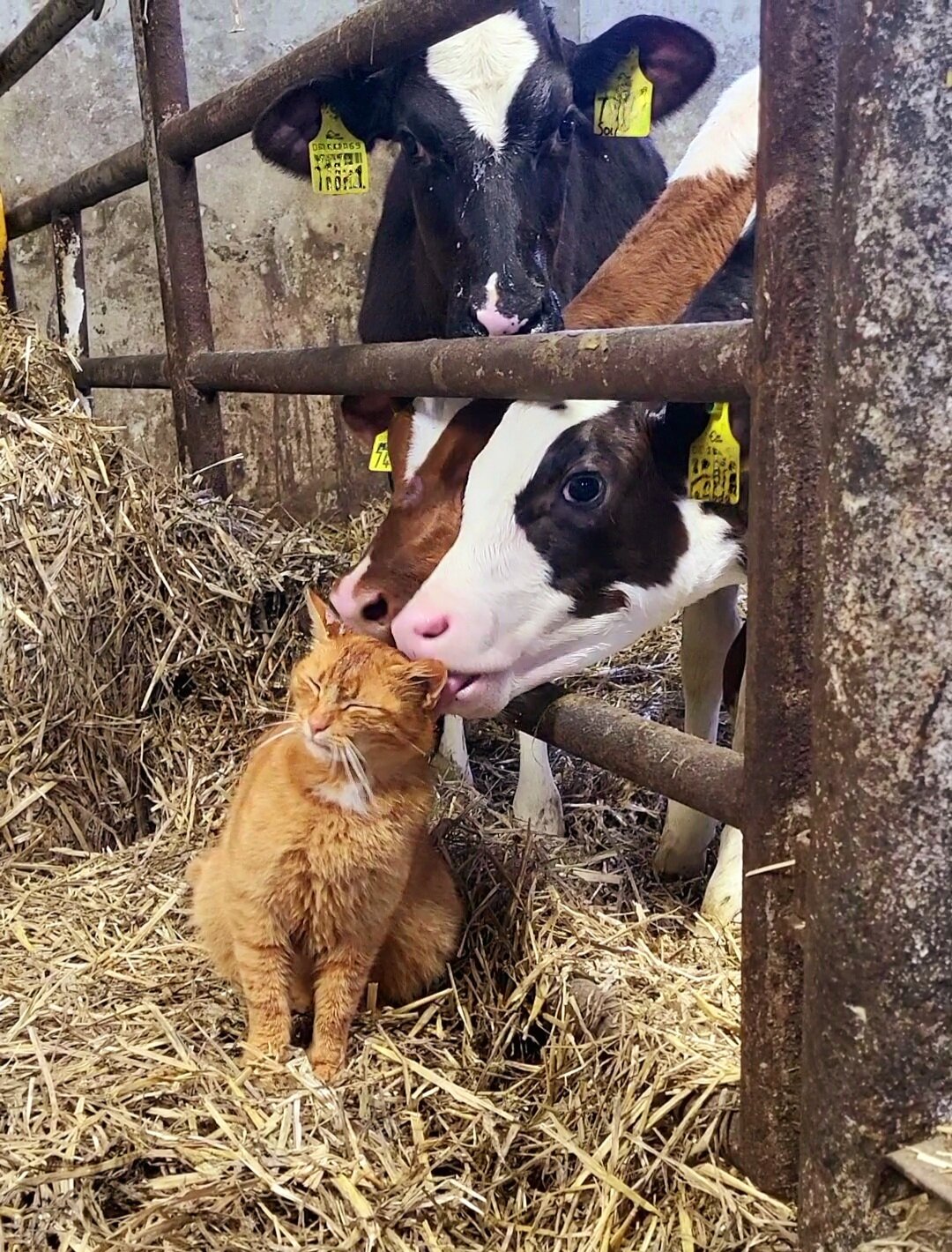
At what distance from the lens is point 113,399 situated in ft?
16.5

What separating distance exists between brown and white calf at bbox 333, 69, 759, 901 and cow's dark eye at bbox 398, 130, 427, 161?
1.79 feet

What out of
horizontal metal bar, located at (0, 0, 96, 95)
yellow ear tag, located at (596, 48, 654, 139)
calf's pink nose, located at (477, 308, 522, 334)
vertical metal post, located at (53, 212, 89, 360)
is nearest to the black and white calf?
calf's pink nose, located at (477, 308, 522, 334)

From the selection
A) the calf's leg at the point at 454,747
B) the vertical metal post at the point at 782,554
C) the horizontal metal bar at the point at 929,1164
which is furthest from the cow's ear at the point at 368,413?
the horizontal metal bar at the point at 929,1164

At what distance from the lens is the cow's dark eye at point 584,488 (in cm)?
187

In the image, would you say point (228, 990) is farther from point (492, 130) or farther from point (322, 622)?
point (492, 130)

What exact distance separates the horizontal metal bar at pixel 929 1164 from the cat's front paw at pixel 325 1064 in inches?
33.6

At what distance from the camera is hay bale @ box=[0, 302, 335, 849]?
2436 mm

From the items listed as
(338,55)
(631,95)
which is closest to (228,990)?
(338,55)

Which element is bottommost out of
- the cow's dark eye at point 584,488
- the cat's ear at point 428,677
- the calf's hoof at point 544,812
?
the calf's hoof at point 544,812

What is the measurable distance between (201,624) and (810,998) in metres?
1.76

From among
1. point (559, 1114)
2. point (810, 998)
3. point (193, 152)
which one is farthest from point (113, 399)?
point (810, 998)

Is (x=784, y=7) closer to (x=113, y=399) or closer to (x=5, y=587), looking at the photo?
(x=5, y=587)

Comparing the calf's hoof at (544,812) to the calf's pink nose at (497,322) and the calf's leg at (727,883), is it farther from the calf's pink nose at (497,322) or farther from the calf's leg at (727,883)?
the calf's pink nose at (497,322)

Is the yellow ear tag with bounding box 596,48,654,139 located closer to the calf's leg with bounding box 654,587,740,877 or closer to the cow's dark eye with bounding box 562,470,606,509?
the calf's leg with bounding box 654,587,740,877
